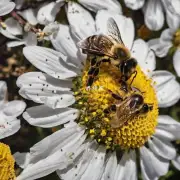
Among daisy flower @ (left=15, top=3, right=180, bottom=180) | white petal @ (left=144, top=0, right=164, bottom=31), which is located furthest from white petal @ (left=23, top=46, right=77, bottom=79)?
white petal @ (left=144, top=0, right=164, bottom=31)

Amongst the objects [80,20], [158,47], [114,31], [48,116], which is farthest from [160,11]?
[48,116]

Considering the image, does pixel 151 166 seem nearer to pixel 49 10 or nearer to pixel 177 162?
pixel 177 162

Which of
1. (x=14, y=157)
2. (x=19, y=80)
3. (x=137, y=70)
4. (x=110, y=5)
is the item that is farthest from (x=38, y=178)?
(x=110, y=5)

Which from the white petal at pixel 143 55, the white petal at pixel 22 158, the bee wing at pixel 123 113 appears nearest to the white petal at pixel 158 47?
the white petal at pixel 143 55

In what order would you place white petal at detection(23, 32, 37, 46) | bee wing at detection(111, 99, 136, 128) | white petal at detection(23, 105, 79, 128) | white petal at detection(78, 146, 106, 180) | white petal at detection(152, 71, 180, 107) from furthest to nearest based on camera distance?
1. white petal at detection(152, 71, 180, 107)
2. white petal at detection(23, 32, 37, 46)
3. white petal at detection(78, 146, 106, 180)
4. white petal at detection(23, 105, 79, 128)
5. bee wing at detection(111, 99, 136, 128)

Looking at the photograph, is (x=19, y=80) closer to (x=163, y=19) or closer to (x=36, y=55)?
(x=36, y=55)

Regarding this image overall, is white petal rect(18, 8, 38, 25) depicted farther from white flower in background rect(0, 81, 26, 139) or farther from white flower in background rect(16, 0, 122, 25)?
white flower in background rect(0, 81, 26, 139)

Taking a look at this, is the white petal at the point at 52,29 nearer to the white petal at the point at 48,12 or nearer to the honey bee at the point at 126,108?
the white petal at the point at 48,12
